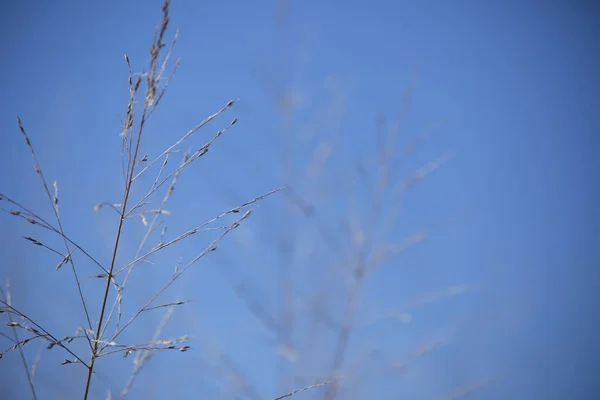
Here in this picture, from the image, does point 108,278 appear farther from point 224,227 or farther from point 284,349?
point 284,349

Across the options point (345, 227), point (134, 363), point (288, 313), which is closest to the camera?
point (134, 363)

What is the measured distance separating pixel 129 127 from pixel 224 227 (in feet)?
1.10

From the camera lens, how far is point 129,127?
3.28 feet

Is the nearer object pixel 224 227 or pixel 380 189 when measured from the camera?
pixel 224 227

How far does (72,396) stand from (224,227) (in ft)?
5.69

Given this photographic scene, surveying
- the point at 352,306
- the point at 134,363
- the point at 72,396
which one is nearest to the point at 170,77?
the point at 134,363

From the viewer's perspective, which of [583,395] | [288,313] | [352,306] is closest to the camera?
[352,306]

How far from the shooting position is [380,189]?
7.47 feet

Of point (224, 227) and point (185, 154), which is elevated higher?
point (185, 154)

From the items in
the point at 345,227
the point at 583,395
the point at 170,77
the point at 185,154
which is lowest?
the point at 583,395

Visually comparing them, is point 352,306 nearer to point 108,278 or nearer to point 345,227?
point 345,227

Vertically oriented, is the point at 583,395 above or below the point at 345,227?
below

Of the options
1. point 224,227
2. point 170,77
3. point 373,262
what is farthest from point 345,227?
point 170,77

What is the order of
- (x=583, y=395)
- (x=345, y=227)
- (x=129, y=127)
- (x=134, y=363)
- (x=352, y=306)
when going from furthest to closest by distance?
(x=583, y=395) < (x=345, y=227) < (x=352, y=306) < (x=134, y=363) < (x=129, y=127)
